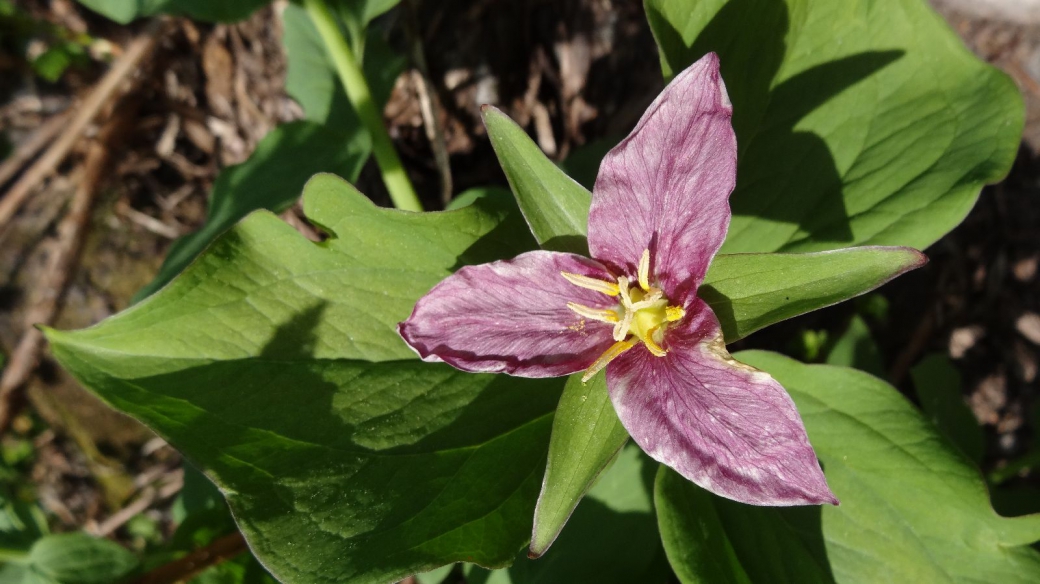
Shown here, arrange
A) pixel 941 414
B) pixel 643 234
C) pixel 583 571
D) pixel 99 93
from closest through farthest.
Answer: pixel 643 234 → pixel 583 571 → pixel 941 414 → pixel 99 93

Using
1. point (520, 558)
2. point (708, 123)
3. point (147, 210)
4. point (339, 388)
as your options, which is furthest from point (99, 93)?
point (708, 123)

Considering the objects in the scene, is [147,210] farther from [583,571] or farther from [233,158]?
[583,571]

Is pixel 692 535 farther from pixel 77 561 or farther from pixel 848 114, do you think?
pixel 77 561

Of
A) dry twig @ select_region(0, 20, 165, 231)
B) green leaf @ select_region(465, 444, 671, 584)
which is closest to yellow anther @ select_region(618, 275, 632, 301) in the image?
green leaf @ select_region(465, 444, 671, 584)

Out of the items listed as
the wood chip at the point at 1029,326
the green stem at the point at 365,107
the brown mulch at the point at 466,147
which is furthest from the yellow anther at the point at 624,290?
the wood chip at the point at 1029,326

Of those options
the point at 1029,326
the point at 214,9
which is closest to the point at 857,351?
the point at 1029,326

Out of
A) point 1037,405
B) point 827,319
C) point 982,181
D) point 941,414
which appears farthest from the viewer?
point 827,319
